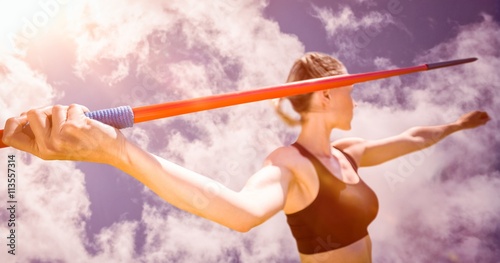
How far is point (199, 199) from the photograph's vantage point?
85 cm

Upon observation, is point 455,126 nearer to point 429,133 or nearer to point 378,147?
point 429,133

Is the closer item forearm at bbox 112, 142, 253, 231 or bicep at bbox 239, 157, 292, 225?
forearm at bbox 112, 142, 253, 231

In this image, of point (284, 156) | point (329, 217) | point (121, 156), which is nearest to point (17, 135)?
point (121, 156)

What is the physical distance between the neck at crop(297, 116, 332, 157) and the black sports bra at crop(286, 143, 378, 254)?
125 mm

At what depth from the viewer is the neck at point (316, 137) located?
1671 mm

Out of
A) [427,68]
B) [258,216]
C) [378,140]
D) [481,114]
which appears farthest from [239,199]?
[481,114]

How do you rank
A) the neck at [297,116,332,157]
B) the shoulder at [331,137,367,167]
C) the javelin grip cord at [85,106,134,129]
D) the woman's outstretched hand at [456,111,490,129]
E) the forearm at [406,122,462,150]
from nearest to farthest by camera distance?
the javelin grip cord at [85,106,134,129], the neck at [297,116,332,157], the shoulder at [331,137,367,167], the forearm at [406,122,462,150], the woman's outstretched hand at [456,111,490,129]

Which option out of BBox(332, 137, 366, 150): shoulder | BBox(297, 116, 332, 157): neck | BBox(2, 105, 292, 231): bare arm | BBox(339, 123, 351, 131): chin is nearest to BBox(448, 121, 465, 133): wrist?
BBox(332, 137, 366, 150): shoulder

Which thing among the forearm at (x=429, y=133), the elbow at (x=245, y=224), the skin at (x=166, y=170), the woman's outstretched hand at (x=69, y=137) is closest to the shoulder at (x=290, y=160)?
the skin at (x=166, y=170)

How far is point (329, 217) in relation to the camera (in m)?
1.42

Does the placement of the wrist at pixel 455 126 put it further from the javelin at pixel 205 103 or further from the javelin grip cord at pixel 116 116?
the javelin grip cord at pixel 116 116

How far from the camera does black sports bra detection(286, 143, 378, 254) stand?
1.41 m

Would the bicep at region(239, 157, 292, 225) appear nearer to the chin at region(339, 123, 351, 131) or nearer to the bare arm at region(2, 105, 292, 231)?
the bare arm at region(2, 105, 292, 231)

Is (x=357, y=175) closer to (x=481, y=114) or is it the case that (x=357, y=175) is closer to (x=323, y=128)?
(x=323, y=128)
